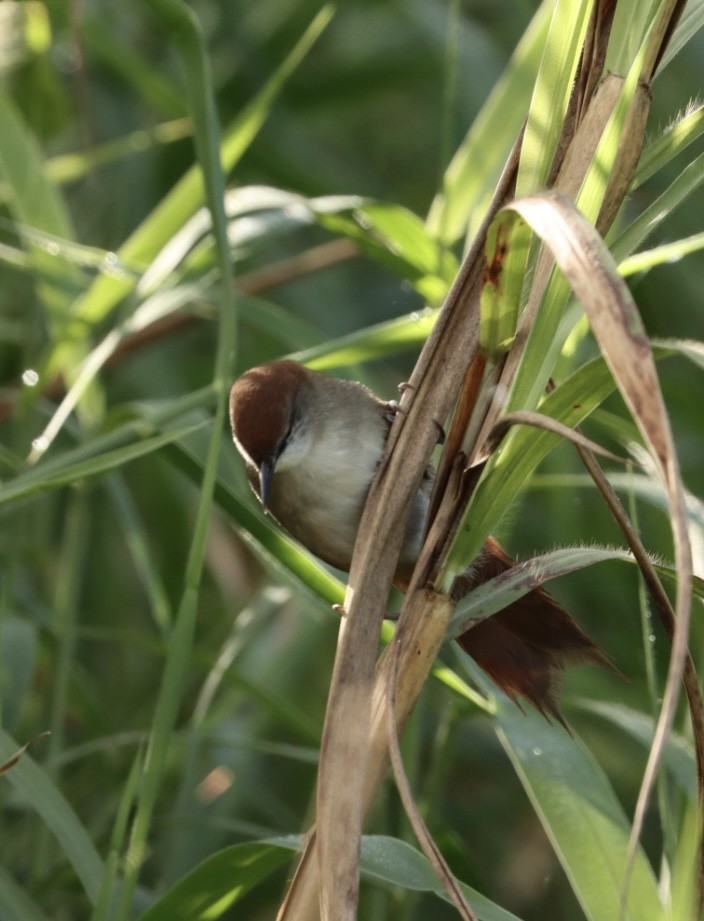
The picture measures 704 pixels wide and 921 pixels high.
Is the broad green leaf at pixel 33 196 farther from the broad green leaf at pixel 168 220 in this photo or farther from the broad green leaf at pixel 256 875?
the broad green leaf at pixel 256 875

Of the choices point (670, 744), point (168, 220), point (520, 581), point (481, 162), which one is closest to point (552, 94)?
point (520, 581)

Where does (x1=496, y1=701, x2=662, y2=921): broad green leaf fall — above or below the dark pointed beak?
below

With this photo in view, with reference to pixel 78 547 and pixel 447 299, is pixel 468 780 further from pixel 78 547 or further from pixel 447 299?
pixel 447 299

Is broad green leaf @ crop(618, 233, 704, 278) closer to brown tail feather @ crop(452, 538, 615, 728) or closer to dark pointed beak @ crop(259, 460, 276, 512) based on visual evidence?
brown tail feather @ crop(452, 538, 615, 728)

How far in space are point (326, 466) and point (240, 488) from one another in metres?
0.18

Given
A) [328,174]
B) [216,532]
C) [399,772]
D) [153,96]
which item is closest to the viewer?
[399,772]

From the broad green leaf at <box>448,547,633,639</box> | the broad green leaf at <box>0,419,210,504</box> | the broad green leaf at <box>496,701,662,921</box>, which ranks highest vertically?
the broad green leaf at <box>0,419,210,504</box>

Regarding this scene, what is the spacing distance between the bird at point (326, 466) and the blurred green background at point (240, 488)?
0.27 feet

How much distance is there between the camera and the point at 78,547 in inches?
68.4

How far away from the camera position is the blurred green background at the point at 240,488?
180 cm

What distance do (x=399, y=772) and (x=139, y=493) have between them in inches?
74.8

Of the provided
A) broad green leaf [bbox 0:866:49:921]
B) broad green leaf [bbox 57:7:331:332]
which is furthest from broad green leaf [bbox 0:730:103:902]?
broad green leaf [bbox 57:7:331:332]

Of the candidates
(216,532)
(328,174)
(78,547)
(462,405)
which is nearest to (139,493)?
(216,532)

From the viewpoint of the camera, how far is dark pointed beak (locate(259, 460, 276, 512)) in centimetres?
168
